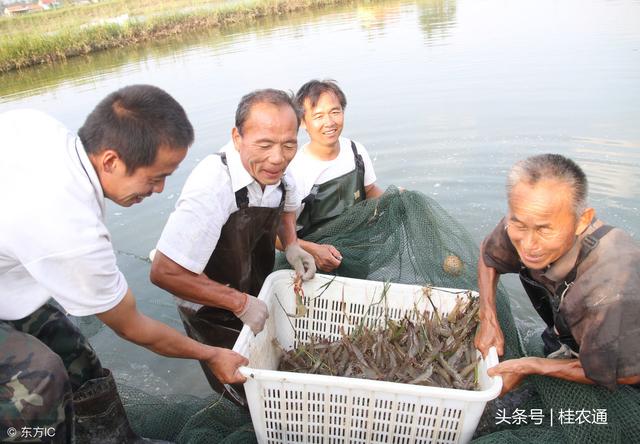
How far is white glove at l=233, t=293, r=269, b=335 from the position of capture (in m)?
2.51

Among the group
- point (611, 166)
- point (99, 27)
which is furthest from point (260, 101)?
point (99, 27)

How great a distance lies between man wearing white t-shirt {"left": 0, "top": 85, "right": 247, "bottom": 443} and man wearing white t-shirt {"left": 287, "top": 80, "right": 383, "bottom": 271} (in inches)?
57.6

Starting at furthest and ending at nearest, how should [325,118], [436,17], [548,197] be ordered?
[436,17], [325,118], [548,197]

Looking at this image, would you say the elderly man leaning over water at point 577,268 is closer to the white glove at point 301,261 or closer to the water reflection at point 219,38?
the white glove at point 301,261

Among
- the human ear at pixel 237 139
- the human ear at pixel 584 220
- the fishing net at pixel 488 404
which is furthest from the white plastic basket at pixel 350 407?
the human ear at pixel 237 139

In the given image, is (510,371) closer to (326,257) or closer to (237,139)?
(326,257)

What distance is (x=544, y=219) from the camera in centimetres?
199

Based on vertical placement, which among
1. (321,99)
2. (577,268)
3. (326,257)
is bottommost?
(326,257)

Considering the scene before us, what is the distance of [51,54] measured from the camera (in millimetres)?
18719

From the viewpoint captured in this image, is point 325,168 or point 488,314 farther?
point 325,168

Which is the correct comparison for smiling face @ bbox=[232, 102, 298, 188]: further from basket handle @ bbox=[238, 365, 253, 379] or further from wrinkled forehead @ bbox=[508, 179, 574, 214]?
wrinkled forehead @ bbox=[508, 179, 574, 214]

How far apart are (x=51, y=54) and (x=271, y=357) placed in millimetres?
20197

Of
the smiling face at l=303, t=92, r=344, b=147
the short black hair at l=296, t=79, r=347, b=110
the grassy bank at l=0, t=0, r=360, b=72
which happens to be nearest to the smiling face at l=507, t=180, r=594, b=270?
the smiling face at l=303, t=92, r=344, b=147

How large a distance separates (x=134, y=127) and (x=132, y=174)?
0.19m
